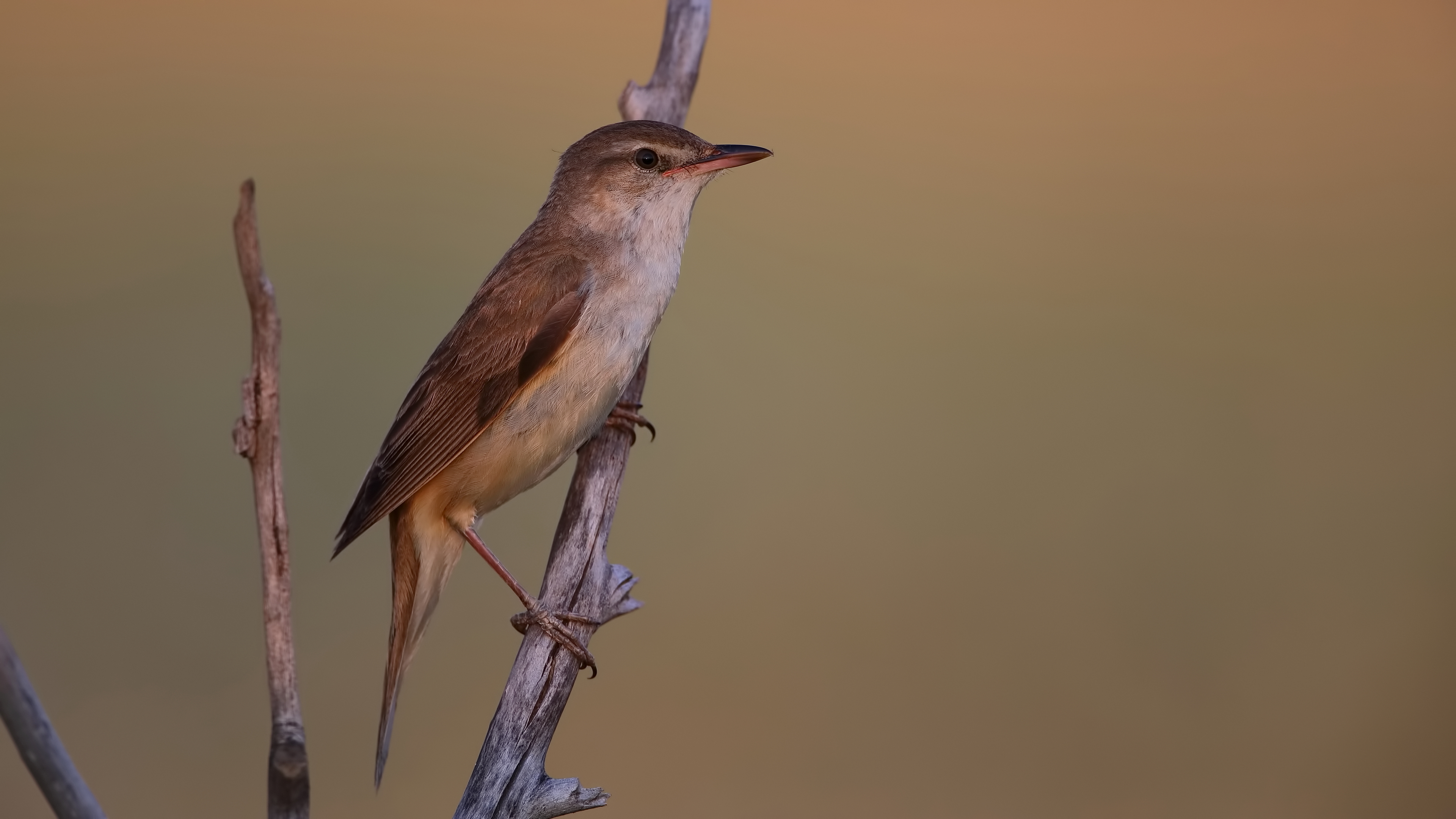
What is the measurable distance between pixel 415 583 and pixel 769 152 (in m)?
1.59

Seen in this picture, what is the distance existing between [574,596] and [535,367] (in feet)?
2.05

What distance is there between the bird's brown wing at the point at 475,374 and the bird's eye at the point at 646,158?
360 mm

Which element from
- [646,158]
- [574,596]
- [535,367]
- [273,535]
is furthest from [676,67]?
[273,535]

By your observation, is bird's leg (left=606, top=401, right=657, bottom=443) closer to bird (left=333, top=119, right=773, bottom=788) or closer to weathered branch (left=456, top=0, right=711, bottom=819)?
weathered branch (left=456, top=0, right=711, bottom=819)

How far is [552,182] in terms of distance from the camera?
3367 mm

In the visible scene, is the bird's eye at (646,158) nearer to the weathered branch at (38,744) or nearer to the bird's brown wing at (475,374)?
the bird's brown wing at (475,374)

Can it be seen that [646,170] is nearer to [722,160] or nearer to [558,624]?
[722,160]

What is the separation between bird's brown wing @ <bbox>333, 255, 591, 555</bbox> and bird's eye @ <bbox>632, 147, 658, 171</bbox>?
14.2 inches

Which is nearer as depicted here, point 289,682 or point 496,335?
point 289,682

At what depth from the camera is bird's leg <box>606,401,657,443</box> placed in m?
3.39

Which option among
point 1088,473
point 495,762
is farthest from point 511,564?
point 1088,473

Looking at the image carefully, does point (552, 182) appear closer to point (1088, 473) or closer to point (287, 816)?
point (287, 816)

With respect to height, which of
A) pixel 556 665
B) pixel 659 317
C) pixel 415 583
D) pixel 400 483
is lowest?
pixel 556 665

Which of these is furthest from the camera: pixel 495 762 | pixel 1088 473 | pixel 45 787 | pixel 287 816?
pixel 1088 473
